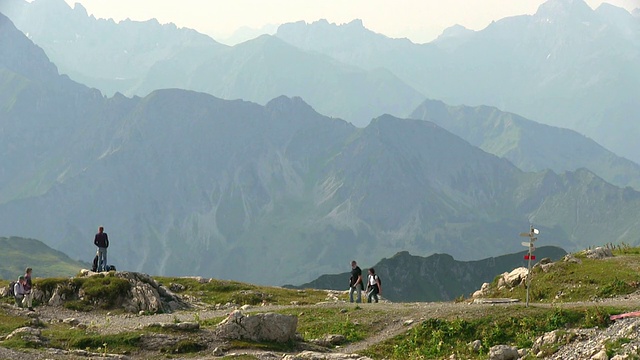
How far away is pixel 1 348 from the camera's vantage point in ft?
126

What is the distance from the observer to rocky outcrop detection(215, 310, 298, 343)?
4356 cm

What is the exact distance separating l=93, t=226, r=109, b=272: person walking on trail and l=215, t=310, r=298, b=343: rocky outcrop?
2331 centimetres

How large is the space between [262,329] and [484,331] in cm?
1191

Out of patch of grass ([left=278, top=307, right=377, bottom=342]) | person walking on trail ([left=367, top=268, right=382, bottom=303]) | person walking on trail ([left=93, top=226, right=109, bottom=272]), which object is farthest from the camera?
person walking on trail ([left=93, top=226, right=109, bottom=272])

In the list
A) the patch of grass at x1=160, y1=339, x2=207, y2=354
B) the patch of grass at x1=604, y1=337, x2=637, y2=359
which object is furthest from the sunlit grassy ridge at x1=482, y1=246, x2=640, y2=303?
the patch of grass at x1=160, y1=339, x2=207, y2=354

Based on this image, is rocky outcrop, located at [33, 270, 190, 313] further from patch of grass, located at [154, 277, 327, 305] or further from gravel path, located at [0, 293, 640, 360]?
patch of grass, located at [154, 277, 327, 305]

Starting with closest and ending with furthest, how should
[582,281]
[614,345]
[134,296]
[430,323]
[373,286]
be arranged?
[614,345], [430,323], [134,296], [582,281], [373,286]

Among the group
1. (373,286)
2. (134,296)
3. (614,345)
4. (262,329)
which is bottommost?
(614,345)

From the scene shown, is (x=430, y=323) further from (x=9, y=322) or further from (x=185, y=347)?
(x=9, y=322)

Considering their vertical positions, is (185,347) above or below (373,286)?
below

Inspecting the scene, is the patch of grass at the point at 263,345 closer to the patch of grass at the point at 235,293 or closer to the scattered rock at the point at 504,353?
the scattered rock at the point at 504,353

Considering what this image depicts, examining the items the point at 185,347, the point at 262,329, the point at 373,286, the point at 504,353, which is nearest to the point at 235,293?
the point at 373,286

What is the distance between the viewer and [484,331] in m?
44.6

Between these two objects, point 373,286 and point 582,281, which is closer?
point 582,281
